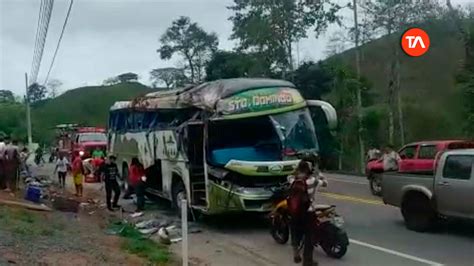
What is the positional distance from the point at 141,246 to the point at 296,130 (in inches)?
166

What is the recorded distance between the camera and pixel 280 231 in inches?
454

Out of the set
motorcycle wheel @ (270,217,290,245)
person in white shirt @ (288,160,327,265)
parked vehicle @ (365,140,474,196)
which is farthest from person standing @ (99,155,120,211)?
person in white shirt @ (288,160,327,265)

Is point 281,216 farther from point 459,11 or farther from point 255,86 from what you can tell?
point 459,11

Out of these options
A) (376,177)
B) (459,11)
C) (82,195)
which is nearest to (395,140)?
(459,11)

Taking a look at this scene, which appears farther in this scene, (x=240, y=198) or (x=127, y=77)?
(x=127, y=77)

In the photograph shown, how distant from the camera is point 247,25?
4250 centimetres

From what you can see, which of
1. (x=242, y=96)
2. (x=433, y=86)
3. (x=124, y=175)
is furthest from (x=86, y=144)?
(x=242, y=96)

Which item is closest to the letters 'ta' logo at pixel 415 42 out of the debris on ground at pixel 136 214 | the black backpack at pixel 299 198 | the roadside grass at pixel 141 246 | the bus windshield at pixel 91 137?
the debris on ground at pixel 136 214

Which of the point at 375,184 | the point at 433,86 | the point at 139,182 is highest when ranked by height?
the point at 433,86

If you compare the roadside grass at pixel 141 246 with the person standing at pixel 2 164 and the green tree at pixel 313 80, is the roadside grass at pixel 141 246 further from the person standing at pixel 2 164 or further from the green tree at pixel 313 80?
the green tree at pixel 313 80

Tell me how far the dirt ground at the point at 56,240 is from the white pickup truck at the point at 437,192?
222 inches

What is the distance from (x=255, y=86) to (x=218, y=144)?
57.1 inches

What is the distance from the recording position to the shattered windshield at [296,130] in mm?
13148

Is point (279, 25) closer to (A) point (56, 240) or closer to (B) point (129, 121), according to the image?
(B) point (129, 121)
